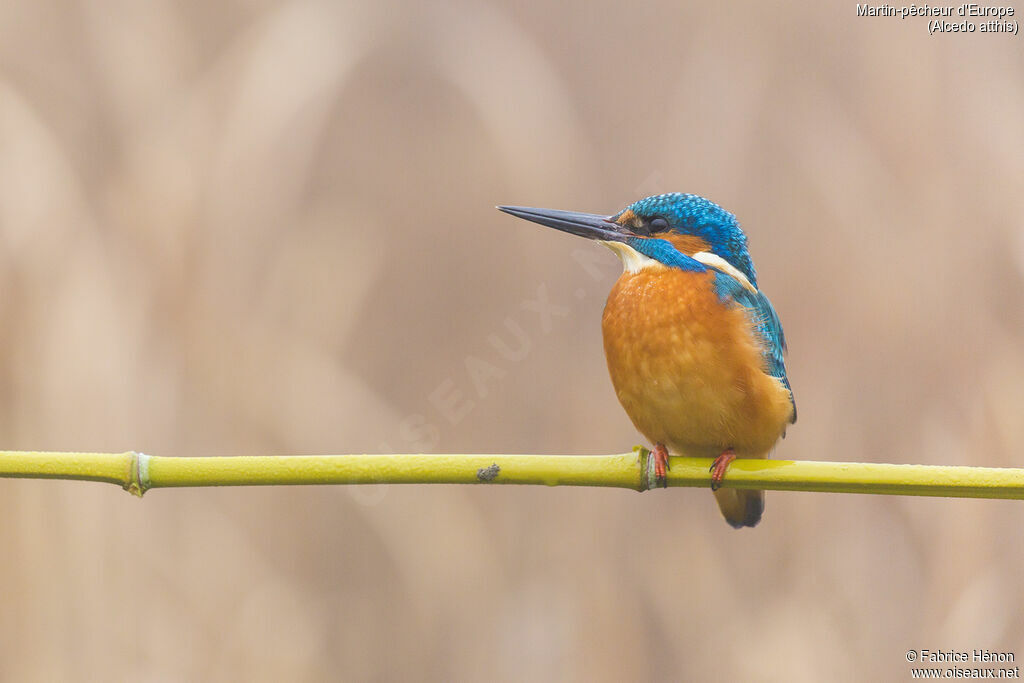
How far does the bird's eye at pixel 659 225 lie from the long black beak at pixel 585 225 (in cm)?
4

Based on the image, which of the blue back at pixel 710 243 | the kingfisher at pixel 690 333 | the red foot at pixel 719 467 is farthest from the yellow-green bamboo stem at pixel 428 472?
the blue back at pixel 710 243

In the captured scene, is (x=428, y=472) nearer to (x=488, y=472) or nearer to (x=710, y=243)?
(x=488, y=472)

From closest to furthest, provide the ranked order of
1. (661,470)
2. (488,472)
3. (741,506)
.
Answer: (488,472), (661,470), (741,506)

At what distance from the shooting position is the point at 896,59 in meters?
2.26

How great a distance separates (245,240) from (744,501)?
1172mm

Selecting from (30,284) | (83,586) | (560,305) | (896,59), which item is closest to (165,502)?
(83,586)

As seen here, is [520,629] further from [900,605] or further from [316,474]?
[316,474]

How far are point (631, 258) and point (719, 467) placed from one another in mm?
390

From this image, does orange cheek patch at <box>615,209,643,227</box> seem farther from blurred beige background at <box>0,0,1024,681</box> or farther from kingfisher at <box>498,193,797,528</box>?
blurred beige background at <box>0,0,1024,681</box>

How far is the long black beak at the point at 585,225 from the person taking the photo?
1.36 meters

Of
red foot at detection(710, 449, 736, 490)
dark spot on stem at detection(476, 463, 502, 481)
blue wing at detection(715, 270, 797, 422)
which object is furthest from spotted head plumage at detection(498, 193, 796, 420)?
dark spot on stem at detection(476, 463, 502, 481)

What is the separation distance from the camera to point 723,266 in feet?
4.98

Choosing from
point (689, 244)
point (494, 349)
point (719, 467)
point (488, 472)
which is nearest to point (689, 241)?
point (689, 244)

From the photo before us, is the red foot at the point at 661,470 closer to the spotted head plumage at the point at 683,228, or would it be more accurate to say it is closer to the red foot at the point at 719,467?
the red foot at the point at 719,467
